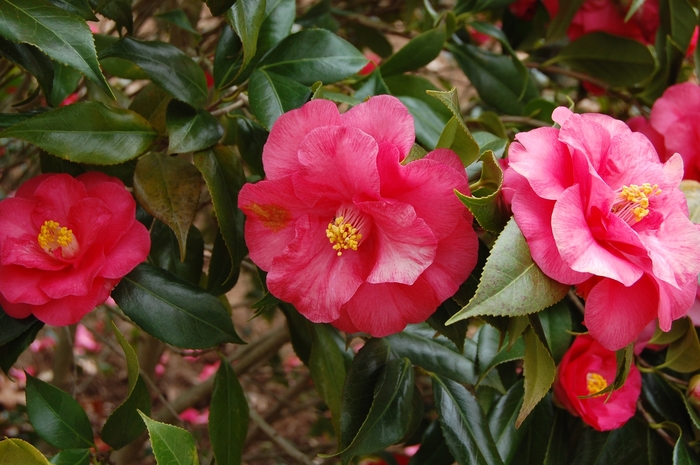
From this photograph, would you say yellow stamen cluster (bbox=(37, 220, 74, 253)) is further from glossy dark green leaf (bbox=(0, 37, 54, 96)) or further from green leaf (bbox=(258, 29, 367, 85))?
green leaf (bbox=(258, 29, 367, 85))

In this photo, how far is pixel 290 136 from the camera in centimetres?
57

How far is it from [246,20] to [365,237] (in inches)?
10.0

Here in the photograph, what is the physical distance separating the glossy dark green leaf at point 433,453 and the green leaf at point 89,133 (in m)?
0.56

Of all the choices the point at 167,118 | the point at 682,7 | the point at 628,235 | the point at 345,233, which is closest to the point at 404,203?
the point at 345,233

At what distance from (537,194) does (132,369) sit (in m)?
0.43

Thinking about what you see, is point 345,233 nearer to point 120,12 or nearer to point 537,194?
point 537,194

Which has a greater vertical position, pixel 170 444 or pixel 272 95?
pixel 272 95

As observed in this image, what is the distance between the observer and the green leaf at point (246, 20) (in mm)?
611

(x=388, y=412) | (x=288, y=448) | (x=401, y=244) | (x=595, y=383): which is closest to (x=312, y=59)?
(x=401, y=244)

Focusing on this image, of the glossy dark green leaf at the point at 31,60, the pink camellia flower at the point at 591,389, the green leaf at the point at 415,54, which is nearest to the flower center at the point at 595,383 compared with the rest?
the pink camellia flower at the point at 591,389

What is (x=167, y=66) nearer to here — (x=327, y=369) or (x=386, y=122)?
(x=386, y=122)

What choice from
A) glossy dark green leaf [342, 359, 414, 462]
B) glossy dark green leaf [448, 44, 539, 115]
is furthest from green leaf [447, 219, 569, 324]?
glossy dark green leaf [448, 44, 539, 115]

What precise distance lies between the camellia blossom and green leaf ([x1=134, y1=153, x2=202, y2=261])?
109mm

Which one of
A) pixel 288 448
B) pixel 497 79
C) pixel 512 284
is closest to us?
pixel 512 284
